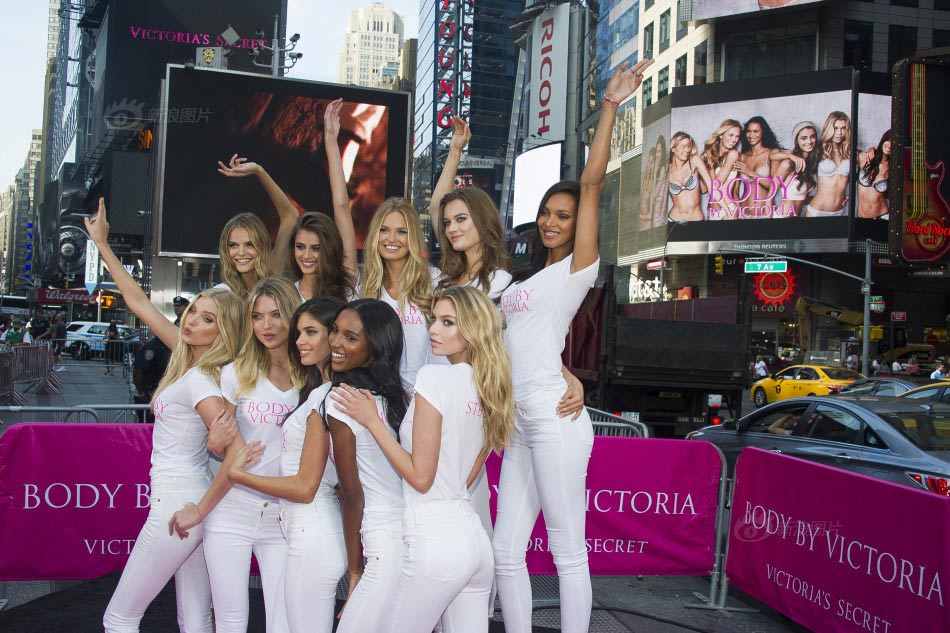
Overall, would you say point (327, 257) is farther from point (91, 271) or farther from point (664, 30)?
point (91, 271)

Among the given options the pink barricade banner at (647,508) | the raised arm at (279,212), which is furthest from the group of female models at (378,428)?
the pink barricade banner at (647,508)

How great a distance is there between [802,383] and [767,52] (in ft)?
103

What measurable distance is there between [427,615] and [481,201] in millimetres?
1985

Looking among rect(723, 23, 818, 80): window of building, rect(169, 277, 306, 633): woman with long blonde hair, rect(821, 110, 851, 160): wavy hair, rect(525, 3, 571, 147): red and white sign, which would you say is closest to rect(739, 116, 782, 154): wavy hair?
rect(821, 110, 851, 160): wavy hair

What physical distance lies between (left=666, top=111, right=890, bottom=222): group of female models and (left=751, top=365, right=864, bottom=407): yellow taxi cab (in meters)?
22.6

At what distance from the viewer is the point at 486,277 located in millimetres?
4188

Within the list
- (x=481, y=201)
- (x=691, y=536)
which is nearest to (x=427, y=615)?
(x=481, y=201)

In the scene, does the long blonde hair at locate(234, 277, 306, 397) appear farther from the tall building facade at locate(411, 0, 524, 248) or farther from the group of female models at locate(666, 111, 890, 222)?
the tall building facade at locate(411, 0, 524, 248)

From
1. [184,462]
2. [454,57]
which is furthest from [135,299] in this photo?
[454,57]

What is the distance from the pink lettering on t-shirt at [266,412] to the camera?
367 cm

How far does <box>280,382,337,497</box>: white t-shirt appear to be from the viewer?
3.31m

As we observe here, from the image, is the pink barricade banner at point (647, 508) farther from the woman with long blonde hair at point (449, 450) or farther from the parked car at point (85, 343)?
the parked car at point (85, 343)

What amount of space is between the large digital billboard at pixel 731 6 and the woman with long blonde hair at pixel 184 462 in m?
51.7

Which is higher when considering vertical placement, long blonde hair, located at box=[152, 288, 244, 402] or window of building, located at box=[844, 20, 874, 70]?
window of building, located at box=[844, 20, 874, 70]
